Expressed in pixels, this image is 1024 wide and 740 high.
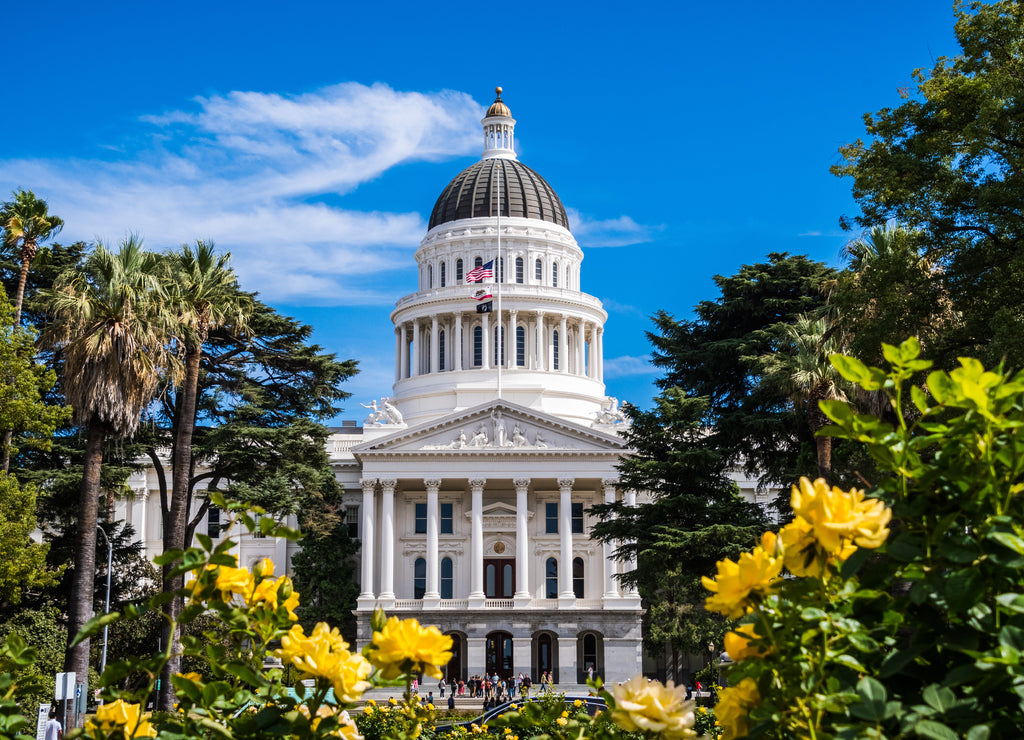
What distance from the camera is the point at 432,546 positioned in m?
70.1

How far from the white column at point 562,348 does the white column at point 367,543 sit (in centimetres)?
2345

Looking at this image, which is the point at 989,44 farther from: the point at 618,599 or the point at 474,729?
the point at 618,599

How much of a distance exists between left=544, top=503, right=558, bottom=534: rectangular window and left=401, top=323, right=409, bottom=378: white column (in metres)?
21.8

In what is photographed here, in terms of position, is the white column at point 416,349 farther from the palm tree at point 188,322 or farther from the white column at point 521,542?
the palm tree at point 188,322

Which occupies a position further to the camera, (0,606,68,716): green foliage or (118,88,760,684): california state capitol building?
(118,88,760,684): california state capitol building

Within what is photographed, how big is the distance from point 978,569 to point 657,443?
36563 millimetres

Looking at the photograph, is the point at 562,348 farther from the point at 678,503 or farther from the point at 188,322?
the point at 188,322

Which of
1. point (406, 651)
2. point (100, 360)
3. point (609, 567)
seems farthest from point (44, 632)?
point (406, 651)

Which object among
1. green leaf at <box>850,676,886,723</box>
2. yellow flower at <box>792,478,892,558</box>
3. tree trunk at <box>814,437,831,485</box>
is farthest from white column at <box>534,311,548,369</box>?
→ green leaf at <box>850,676,886,723</box>

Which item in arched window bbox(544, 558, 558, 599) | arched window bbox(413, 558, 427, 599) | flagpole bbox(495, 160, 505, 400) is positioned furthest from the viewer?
flagpole bbox(495, 160, 505, 400)

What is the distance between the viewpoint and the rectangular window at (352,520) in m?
→ 77.1

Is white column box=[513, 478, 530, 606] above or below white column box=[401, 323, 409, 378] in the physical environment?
below

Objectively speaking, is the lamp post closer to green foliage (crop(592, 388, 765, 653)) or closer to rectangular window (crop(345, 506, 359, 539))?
green foliage (crop(592, 388, 765, 653))

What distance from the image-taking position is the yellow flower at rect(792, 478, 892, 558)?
3670 mm
